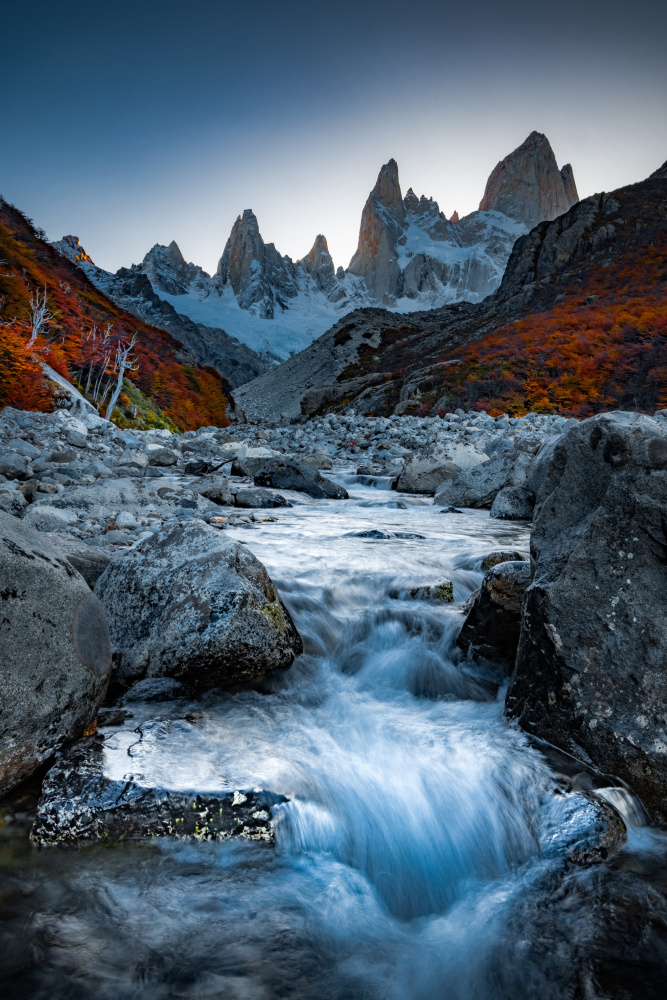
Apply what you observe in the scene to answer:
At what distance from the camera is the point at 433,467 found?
491 inches

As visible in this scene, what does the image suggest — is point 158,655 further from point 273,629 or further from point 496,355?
point 496,355

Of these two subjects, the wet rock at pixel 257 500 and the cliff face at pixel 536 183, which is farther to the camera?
the cliff face at pixel 536 183

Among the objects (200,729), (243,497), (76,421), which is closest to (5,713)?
(200,729)

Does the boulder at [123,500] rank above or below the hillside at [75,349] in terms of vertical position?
below

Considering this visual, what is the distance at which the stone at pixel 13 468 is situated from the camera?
8414 mm

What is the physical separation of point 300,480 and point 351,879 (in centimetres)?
1032

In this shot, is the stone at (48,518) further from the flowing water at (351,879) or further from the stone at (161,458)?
the stone at (161,458)

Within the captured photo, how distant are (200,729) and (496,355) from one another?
95.1 feet

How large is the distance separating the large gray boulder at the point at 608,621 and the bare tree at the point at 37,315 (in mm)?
22489

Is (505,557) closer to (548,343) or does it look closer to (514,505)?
(514,505)

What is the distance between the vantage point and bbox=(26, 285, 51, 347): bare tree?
2094 cm

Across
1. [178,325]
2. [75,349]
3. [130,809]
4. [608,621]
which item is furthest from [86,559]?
[178,325]

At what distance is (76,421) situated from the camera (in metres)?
17.2

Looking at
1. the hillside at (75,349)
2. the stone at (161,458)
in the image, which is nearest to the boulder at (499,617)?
the stone at (161,458)
